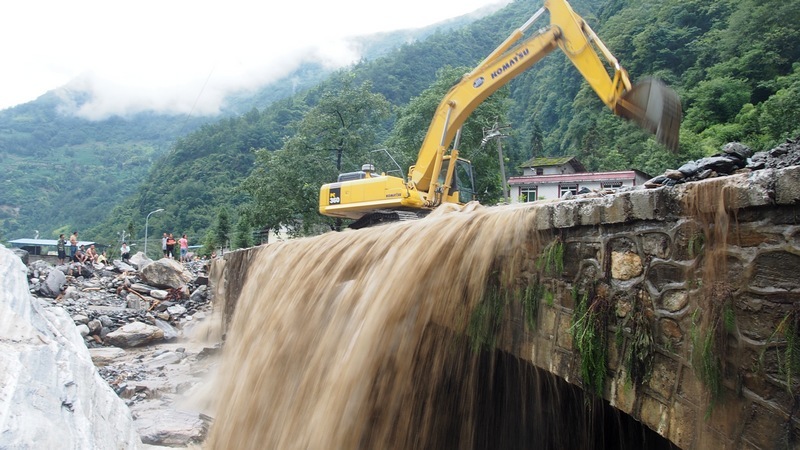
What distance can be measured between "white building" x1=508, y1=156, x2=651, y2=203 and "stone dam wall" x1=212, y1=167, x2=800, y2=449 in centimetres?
2600

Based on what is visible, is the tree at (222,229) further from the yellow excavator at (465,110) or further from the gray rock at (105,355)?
the yellow excavator at (465,110)

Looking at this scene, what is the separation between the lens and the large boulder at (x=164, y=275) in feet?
62.7

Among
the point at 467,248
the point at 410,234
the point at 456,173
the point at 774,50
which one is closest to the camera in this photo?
the point at 467,248

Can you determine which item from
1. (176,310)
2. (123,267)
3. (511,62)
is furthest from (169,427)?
(123,267)

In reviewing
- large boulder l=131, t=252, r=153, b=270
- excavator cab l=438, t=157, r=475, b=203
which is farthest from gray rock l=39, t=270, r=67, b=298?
excavator cab l=438, t=157, r=475, b=203

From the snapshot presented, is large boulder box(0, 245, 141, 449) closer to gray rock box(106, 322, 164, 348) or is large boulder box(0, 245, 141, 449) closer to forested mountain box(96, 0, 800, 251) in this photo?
gray rock box(106, 322, 164, 348)

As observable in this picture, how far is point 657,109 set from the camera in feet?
23.8

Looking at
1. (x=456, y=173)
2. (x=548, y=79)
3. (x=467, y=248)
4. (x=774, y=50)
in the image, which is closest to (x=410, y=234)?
(x=467, y=248)

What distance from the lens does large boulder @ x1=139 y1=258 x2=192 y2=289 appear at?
1912 centimetres

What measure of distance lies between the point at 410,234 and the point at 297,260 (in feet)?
9.59

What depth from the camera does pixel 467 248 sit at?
3762mm

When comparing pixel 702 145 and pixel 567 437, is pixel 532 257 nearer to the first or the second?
pixel 567 437

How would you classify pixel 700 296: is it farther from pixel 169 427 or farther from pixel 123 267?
pixel 123 267

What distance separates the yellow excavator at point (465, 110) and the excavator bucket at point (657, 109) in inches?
1.0
